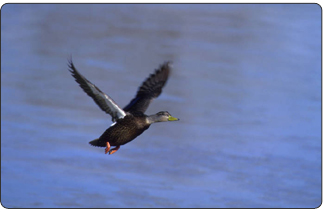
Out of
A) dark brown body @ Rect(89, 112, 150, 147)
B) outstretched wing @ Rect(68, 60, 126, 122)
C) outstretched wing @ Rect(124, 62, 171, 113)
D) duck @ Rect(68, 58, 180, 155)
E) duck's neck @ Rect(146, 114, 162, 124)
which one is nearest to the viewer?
outstretched wing @ Rect(68, 60, 126, 122)

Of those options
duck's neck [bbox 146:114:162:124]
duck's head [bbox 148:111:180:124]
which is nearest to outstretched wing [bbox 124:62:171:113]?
duck's head [bbox 148:111:180:124]

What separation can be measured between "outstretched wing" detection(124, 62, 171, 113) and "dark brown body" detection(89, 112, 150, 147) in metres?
0.90

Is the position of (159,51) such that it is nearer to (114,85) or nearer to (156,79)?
(114,85)

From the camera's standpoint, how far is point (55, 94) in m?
17.6

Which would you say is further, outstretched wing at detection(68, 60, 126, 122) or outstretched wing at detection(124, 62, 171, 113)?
outstretched wing at detection(124, 62, 171, 113)

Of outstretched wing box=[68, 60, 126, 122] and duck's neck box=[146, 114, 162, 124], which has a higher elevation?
outstretched wing box=[68, 60, 126, 122]

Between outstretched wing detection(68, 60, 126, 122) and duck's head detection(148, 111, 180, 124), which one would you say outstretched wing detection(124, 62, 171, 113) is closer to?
duck's head detection(148, 111, 180, 124)

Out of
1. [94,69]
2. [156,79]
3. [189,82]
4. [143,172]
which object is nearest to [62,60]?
[94,69]

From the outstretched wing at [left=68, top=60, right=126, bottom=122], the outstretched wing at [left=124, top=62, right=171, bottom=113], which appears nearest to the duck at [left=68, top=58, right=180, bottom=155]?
the outstretched wing at [left=68, top=60, right=126, bottom=122]

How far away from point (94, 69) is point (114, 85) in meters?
1.07

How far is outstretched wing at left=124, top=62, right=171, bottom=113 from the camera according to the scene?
1130 centimetres

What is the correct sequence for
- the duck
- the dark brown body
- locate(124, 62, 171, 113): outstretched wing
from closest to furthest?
the duck
the dark brown body
locate(124, 62, 171, 113): outstretched wing

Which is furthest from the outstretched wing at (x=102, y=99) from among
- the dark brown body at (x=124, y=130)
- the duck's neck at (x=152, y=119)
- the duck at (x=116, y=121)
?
the duck's neck at (x=152, y=119)

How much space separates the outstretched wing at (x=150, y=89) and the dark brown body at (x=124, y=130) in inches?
35.3
